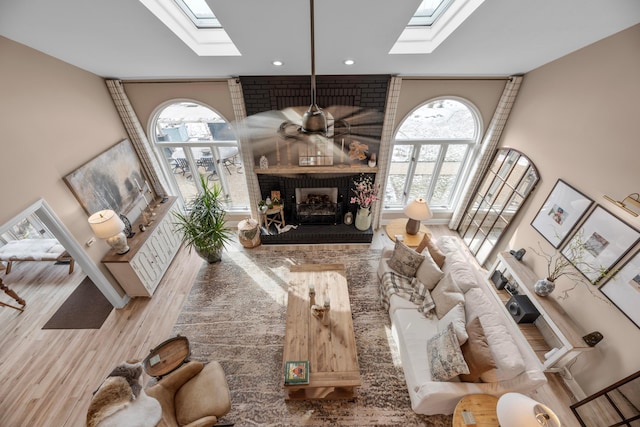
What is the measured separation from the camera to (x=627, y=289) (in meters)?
2.39

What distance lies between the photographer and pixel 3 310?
3.77 m

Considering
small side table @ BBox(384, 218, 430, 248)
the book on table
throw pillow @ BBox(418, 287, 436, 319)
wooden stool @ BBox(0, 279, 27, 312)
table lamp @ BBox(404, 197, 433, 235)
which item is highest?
table lamp @ BBox(404, 197, 433, 235)

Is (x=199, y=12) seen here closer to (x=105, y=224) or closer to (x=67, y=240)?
(x=105, y=224)

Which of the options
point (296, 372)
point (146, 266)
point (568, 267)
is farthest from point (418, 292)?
point (146, 266)

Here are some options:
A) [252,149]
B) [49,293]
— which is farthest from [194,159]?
[49,293]

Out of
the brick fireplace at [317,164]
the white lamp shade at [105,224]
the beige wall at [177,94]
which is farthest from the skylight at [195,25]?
the white lamp shade at [105,224]

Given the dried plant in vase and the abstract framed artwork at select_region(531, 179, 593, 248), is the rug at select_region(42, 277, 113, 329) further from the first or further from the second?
the abstract framed artwork at select_region(531, 179, 593, 248)

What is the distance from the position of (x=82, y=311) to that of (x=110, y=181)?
2.01 metres

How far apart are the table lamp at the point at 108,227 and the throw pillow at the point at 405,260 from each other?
3.87m

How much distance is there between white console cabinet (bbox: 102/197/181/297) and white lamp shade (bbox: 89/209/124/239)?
1.40ft

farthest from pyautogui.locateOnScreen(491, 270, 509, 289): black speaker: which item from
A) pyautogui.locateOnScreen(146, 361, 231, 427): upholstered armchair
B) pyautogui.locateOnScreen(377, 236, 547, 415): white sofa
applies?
pyautogui.locateOnScreen(146, 361, 231, 427): upholstered armchair

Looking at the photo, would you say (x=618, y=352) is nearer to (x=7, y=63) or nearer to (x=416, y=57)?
(x=416, y=57)

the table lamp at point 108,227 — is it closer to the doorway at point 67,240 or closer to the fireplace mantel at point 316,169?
the doorway at point 67,240

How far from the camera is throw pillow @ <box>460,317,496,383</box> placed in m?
2.33
